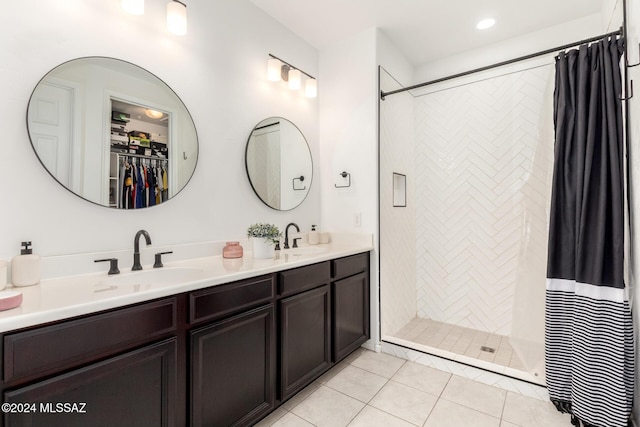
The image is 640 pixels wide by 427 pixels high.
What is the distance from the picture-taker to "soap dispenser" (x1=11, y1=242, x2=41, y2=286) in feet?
4.15

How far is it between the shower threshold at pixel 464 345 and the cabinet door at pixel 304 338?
2.68 feet

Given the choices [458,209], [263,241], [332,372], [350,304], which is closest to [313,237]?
[350,304]

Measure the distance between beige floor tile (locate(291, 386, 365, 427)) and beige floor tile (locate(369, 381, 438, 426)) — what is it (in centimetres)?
15

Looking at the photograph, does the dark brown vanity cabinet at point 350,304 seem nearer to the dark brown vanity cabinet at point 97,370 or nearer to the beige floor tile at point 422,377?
the beige floor tile at point 422,377

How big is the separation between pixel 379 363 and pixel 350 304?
0.54 meters

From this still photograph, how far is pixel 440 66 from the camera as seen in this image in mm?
3275

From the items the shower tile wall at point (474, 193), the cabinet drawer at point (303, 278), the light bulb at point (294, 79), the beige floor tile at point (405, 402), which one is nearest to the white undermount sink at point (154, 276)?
the cabinet drawer at point (303, 278)

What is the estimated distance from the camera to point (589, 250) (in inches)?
66.5

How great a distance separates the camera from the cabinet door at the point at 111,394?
3.10 feet

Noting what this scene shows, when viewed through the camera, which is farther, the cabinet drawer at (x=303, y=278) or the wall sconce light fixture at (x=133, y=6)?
the cabinet drawer at (x=303, y=278)

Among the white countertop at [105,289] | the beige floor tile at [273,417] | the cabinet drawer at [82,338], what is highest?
the white countertop at [105,289]

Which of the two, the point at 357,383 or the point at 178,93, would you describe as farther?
the point at 357,383

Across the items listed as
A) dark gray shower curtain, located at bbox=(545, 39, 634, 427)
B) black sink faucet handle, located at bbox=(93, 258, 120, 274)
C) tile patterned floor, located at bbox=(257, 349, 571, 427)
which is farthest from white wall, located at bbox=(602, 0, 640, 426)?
black sink faucet handle, located at bbox=(93, 258, 120, 274)

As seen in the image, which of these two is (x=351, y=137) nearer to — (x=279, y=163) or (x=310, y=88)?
(x=310, y=88)
